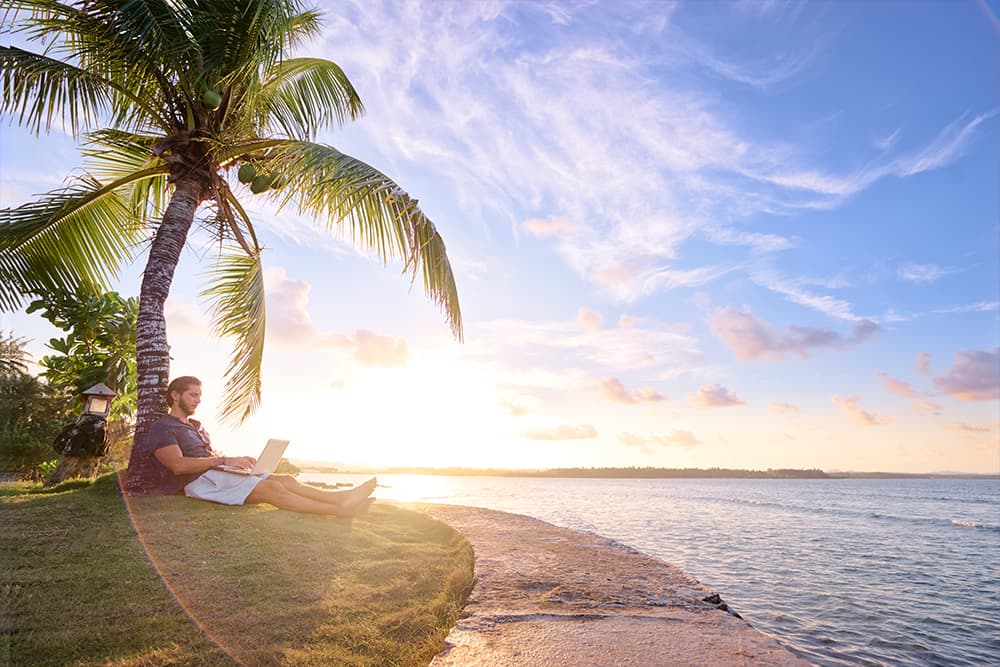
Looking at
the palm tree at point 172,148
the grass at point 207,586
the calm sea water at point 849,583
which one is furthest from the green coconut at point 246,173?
the calm sea water at point 849,583

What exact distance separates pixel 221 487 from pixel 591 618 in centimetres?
452

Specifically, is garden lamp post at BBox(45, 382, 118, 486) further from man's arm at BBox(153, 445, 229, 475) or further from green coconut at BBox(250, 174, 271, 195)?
green coconut at BBox(250, 174, 271, 195)

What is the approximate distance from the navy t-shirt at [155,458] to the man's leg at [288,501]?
76 centimetres

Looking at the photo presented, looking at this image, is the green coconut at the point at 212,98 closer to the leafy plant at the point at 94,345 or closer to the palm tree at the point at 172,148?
the palm tree at the point at 172,148

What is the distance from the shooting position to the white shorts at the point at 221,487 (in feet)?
19.7

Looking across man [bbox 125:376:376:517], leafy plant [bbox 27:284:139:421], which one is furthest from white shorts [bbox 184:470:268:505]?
leafy plant [bbox 27:284:139:421]

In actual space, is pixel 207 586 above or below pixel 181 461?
below

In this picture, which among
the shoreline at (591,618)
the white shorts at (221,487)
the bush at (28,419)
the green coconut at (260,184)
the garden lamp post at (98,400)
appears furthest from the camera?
the bush at (28,419)

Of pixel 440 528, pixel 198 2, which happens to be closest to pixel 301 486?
pixel 440 528

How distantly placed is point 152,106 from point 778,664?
9967 millimetres

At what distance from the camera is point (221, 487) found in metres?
6.07

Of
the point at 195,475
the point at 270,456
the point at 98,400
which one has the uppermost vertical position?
the point at 98,400

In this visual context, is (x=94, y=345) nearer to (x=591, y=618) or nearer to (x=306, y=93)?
(x=306, y=93)

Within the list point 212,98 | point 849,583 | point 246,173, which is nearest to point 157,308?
point 246,173
